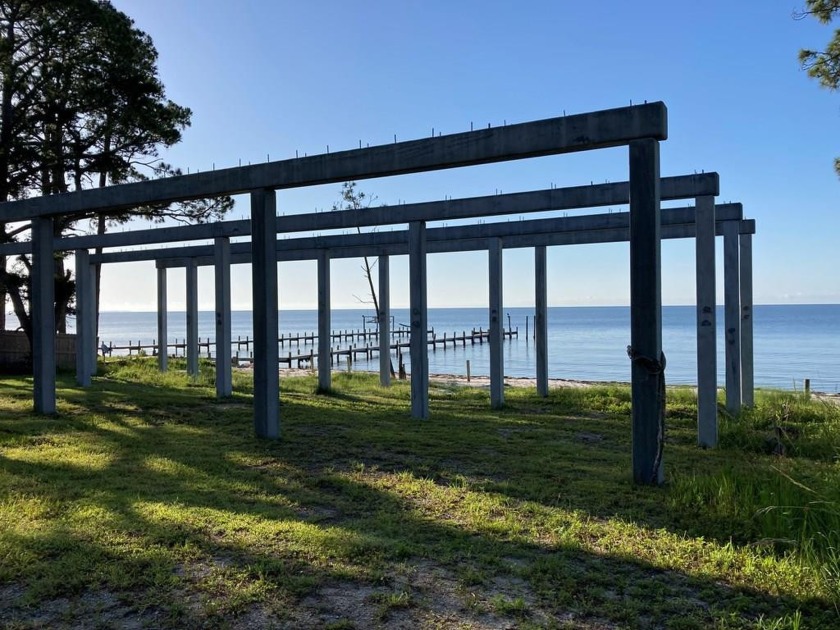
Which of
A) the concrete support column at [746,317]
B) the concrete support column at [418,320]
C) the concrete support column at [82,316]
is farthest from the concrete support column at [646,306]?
the concrete support column at [82,316]

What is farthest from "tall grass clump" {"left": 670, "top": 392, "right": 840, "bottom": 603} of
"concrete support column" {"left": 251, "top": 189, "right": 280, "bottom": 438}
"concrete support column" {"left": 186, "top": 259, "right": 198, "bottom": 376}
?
"concrete support column" {"left": 186, "top": 259, "right": 198, "bottom": 376}

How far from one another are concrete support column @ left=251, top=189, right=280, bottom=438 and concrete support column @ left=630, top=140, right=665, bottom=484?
4136mm

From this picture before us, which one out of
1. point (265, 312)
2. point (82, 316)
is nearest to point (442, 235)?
point (265, 312)

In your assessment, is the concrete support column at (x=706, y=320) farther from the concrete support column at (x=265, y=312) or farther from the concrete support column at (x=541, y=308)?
the concrete support column at (x=541, y=308)

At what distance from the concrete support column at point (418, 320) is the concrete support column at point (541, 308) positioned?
12.3 feet

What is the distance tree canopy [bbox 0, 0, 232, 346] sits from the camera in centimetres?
1598

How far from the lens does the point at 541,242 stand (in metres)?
12.6

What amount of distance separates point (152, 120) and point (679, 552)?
17.4m

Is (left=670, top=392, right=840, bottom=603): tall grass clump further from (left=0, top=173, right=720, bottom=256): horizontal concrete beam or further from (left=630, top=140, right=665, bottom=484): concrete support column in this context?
(left=0, top=173, right=720, bottom=256): horizontal concrete beam

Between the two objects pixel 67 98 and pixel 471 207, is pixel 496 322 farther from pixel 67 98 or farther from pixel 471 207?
pixel 67 98

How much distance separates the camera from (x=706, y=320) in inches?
299

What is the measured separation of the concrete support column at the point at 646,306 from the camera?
547cm

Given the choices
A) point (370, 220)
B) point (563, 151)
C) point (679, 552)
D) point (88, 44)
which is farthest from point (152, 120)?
point (679, 552)

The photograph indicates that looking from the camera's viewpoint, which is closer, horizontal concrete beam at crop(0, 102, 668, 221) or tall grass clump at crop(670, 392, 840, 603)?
tall grass clump at crop(670, 392, 840, 603)
